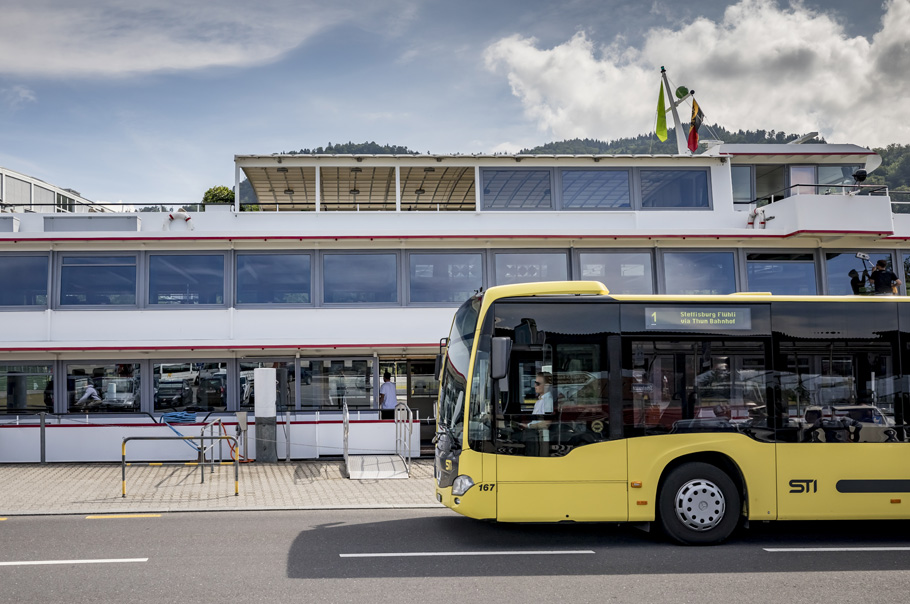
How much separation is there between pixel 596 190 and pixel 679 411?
10404 mm

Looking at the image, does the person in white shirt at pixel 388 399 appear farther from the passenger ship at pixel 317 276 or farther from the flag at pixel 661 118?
the flag at pixel 661 118

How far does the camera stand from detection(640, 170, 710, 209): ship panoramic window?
61.9 ft

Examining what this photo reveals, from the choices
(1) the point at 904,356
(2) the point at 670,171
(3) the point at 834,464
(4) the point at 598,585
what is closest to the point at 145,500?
(4) the point at 598,585

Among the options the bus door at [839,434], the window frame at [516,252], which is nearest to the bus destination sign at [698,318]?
the bus door at [839,434]

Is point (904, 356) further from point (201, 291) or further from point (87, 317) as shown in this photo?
point (87, 317)

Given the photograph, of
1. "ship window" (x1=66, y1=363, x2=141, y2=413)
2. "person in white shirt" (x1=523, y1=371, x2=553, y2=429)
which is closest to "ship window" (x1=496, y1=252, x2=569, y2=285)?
"person in white shirt" (x1=523, y1=371, x2=553, y2=429)

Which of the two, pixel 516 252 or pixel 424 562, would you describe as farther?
pixel 516 252

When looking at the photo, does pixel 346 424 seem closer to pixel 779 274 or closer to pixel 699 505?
pixel 699 505

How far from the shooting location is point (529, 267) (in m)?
18.2

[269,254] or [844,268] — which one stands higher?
[269,254]

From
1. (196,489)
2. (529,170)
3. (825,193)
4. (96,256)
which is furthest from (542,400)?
(825,193)

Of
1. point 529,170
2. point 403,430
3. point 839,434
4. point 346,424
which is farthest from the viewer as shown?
point 529,170

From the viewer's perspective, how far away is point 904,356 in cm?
975

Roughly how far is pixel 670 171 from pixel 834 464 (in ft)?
36.0
